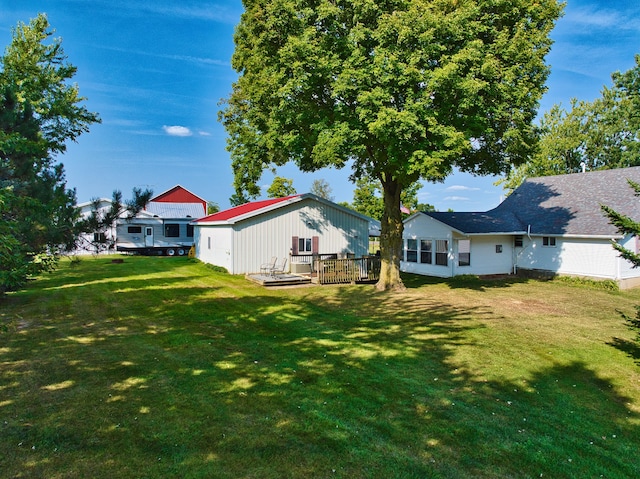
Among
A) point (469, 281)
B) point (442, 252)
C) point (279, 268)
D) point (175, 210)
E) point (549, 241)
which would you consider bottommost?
point (469, 281)

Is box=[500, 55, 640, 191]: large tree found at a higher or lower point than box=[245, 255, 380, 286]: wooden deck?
higher

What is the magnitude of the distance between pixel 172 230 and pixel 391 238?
24927 mm

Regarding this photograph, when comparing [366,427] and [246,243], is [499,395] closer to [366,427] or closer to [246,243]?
[366,427]

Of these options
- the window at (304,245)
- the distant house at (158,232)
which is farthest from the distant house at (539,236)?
the distant house at (158,232)

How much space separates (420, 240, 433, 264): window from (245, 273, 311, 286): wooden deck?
854cm

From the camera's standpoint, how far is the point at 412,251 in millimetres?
25781

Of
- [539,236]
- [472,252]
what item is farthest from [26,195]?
[539,236]

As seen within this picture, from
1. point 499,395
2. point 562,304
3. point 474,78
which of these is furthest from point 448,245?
point 499,395

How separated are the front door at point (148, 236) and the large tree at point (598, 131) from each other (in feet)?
111

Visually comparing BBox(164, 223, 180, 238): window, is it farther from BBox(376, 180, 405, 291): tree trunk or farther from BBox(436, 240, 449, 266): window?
BBox(376, 180, 405, 291): tree trunk

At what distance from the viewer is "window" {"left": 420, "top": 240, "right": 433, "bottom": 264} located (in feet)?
78.8

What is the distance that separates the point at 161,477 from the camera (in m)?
4.03

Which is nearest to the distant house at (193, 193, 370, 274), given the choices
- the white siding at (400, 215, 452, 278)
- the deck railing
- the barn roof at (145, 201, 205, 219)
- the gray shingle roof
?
the deck railing

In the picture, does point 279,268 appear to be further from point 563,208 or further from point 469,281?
point 563,208
